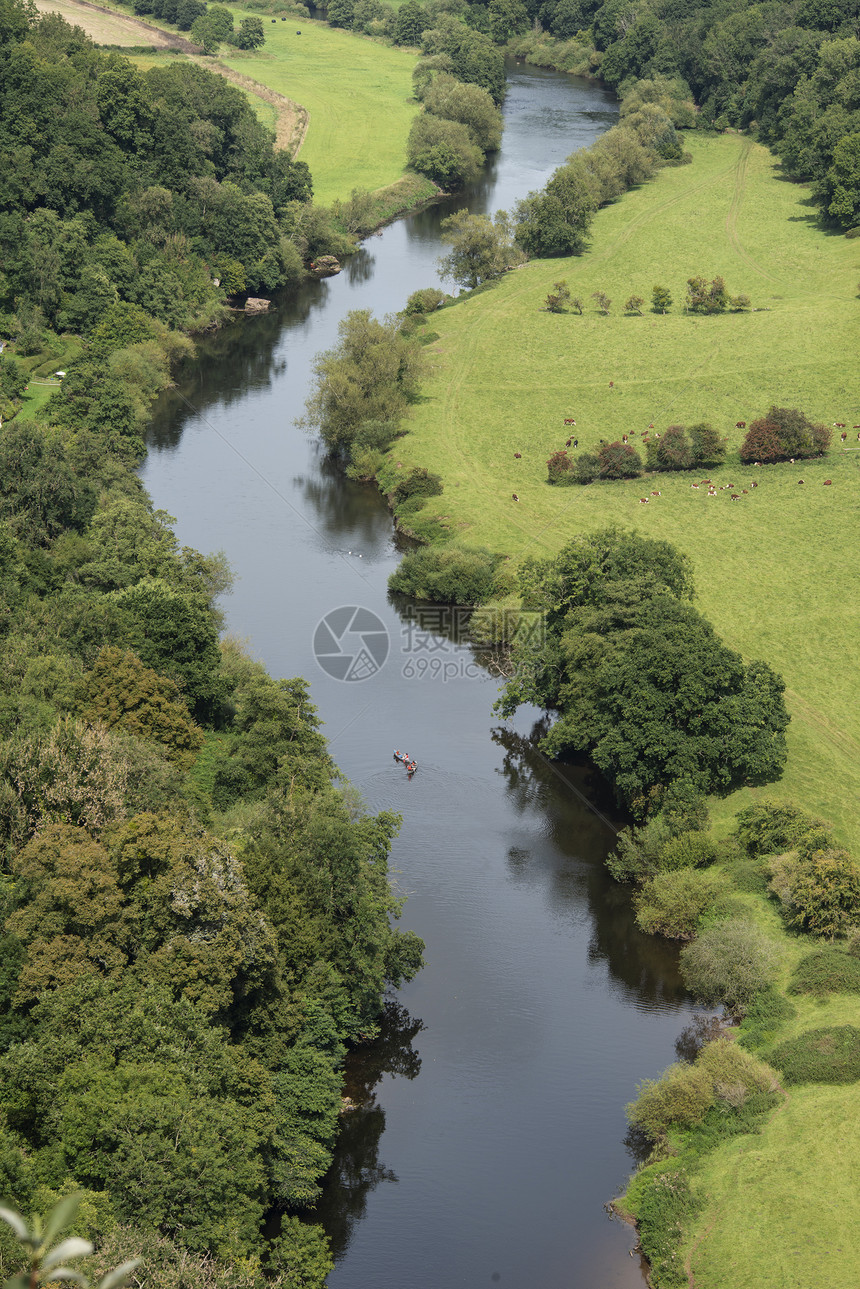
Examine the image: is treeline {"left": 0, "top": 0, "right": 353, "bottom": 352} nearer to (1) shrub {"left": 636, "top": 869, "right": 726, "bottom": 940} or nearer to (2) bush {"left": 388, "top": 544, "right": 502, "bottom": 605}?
(2) bush {"left": 388, "top": 544, "right": 502, "bottom": 605}

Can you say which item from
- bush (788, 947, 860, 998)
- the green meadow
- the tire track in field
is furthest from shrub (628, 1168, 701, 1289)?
the green meadow

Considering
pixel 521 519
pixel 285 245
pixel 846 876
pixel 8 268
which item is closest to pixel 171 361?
pixel 8 268

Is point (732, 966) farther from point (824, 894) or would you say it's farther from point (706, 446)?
point (706, 446)

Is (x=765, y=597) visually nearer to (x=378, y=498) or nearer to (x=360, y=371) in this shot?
(x=378, y=498)

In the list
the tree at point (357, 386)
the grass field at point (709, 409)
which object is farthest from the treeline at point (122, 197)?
the tree at point (357, 386)

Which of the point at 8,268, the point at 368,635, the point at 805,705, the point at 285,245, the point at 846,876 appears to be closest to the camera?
the point at 846,876

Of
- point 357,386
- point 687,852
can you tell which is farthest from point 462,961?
point 357,386
